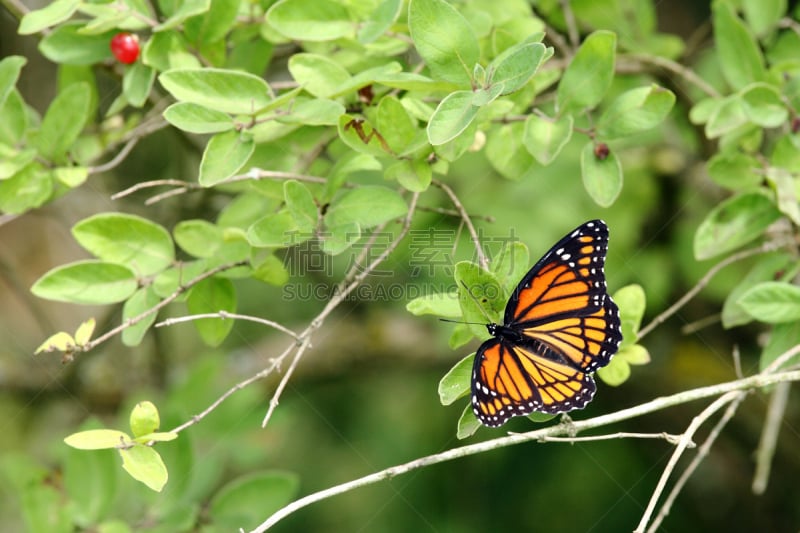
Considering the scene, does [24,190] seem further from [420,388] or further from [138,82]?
[420,388]

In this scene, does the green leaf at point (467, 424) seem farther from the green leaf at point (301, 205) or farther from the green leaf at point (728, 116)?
the green leaf at point (728, 116)

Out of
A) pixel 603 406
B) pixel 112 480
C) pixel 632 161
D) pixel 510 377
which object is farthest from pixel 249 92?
pixel 603 406

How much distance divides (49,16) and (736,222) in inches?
50.9

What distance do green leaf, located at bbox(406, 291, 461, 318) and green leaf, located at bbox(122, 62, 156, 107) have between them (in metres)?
0.69

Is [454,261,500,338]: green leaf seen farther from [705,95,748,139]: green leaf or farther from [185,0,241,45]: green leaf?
[185,0,241,45]: green leaf

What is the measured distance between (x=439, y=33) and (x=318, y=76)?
0.91ft

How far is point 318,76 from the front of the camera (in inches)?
55.4

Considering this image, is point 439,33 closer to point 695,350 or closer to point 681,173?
point 681,173

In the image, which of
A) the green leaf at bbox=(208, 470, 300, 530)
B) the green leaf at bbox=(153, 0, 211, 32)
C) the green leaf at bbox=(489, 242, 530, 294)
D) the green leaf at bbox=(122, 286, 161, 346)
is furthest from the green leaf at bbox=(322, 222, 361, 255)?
the green leaf at bbox=(208, 470, 300, 530)

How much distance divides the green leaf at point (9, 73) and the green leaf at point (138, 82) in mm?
182

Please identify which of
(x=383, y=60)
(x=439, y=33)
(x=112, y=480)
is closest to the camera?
(x=439, y=33)

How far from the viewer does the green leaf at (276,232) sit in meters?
1.33

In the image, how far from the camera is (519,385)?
51.1 inches

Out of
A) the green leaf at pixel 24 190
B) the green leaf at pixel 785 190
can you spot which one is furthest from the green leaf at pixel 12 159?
the green leaf at pixel 785 190
